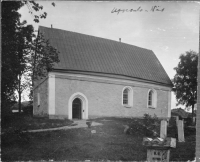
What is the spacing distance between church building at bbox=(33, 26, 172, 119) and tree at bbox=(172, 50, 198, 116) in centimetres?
27

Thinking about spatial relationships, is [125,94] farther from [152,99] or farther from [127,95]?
[152,99]

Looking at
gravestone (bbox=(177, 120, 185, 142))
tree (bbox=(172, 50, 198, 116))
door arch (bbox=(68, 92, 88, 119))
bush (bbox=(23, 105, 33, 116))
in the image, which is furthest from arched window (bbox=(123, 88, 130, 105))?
bush (bbox=(23, 105, 33, 116))

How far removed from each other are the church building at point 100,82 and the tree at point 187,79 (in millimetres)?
268

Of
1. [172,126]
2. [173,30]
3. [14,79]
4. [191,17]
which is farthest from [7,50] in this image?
[172,126]

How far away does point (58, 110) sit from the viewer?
15.9 feet

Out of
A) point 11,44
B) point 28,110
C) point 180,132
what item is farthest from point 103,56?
point 180,132

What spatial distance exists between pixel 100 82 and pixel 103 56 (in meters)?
0.80

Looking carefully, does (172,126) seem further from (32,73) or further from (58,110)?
(32,73)

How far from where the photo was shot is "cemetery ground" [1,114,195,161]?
164 inches

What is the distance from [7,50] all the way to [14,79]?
2.28 ft

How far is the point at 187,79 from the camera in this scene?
4723 mm

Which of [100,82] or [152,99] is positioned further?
[100,82]

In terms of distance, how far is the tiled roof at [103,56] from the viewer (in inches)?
190

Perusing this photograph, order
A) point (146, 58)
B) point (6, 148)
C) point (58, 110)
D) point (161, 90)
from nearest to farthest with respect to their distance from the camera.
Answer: point (6, 148) < point (58, 110) < point (146, 58) < point (161, 90)
